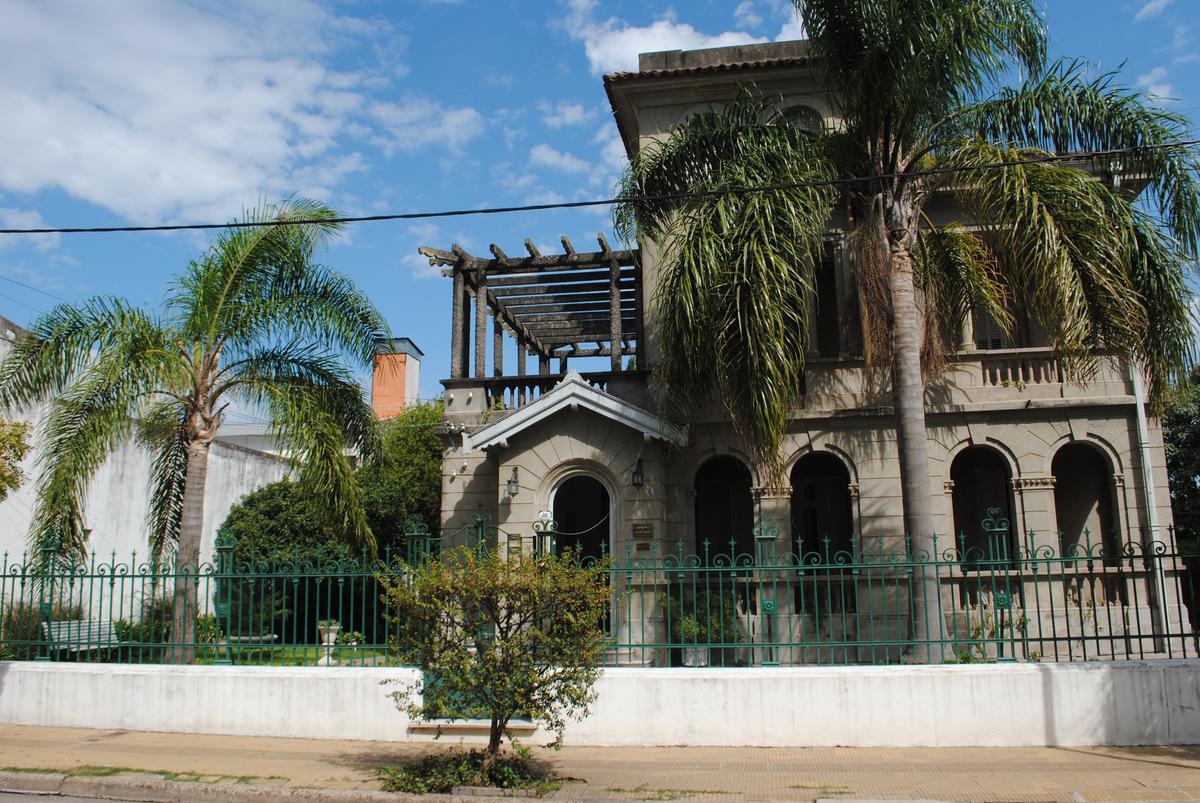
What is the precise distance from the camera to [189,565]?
39.9ft

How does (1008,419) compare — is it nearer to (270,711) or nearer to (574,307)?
(574,307)

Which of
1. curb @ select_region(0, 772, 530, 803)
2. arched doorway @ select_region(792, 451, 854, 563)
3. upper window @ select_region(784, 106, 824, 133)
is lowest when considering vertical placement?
curb @ select_region(0, 772, 530, 803)

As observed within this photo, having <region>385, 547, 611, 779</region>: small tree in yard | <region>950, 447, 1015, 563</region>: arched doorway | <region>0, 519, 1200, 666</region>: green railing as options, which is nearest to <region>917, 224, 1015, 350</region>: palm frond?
<region>950, 447, 1015, 563</region>: arched doorway

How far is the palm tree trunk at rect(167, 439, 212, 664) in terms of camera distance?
11438 mm

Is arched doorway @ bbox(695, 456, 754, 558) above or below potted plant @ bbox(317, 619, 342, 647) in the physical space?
above

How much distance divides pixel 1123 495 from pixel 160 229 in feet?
45.4

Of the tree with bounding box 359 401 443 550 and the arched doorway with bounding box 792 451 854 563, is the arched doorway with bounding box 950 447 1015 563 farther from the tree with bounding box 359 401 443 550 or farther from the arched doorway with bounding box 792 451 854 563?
the tree with bounding box 359 401 443 550

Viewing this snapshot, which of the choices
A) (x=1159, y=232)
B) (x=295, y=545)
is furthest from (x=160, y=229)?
(x=295, y=545)

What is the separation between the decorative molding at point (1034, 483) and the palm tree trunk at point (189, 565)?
38.0 ft

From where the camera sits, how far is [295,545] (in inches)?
1029

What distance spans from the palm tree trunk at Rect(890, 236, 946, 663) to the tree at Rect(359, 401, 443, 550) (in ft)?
54.4

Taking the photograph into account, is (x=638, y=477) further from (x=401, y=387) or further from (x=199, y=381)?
(x=401, y=387)

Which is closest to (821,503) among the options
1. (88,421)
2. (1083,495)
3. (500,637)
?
(1083,495)

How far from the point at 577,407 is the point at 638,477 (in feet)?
4.61
